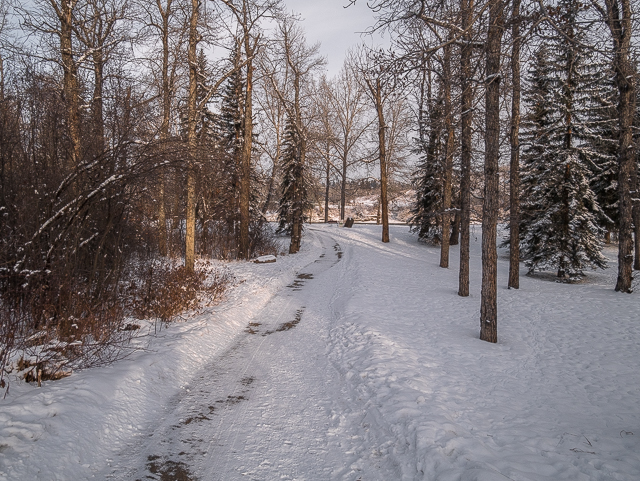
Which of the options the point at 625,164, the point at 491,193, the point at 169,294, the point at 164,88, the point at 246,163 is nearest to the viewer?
the point at 491,193

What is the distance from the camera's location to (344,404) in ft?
13.4

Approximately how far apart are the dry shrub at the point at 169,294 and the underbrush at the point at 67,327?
2 centimetres

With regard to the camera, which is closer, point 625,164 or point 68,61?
point 68,61

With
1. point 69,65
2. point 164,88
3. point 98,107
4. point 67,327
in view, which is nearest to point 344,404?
point 67,327

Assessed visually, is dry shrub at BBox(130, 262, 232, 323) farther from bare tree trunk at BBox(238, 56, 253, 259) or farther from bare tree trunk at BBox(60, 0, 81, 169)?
bare tree trunk at BBox(238, 56, 253, 259)

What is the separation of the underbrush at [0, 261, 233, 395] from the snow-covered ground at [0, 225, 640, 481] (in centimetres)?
25

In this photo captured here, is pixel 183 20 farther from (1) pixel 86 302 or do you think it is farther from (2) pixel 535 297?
(2) pixel 535 297

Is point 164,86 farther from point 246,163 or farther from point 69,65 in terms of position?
point 246,163

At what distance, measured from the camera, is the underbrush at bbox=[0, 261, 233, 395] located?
370 cm

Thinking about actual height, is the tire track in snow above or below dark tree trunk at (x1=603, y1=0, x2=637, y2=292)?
below

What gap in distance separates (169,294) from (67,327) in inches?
104

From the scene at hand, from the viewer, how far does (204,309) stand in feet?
24.5

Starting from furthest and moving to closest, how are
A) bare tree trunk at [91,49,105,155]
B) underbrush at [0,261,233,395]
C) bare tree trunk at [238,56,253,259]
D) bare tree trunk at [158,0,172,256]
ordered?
bare tree trunk at [238,56,253,259]
bare tree trunk at [158,0,172,256]
bare tree trunk at [91,49,105,155]
underbrush at [0,261,233,395]

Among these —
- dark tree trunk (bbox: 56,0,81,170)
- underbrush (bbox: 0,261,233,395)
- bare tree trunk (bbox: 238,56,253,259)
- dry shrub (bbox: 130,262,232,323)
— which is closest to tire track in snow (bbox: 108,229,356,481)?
underbrush (bbox: 0,261,233,395)
